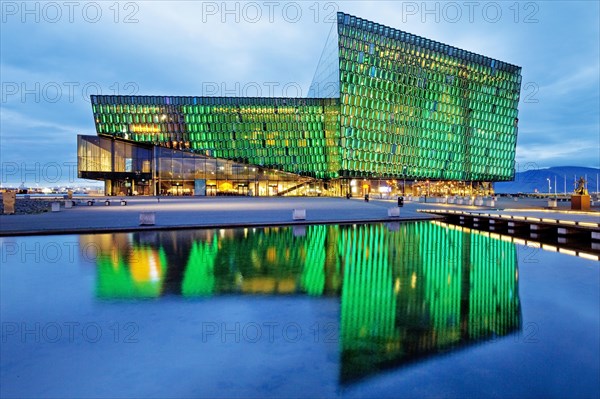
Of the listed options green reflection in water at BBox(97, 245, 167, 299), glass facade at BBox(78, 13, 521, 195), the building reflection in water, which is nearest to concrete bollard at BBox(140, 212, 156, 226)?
the building reflection in water

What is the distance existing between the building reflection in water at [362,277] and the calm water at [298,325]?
0.05 meters

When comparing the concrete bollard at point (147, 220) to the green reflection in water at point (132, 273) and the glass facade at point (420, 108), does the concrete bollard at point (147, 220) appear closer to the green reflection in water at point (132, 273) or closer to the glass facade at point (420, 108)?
the green reflection in water at point (132, 273)

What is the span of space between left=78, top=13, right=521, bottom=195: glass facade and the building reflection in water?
66146mm

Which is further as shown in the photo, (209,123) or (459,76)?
(459,76)

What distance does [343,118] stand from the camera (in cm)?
8144

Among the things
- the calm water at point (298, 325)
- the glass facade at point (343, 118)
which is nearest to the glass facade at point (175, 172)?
the glass facade at point (343, 118)

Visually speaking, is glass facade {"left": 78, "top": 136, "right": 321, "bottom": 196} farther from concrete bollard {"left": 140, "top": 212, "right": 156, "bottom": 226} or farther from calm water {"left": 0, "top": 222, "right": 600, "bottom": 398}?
calm water {"left": 0, "top": 222, "right": 600, "bottom": 398}

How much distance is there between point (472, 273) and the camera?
1115 cm

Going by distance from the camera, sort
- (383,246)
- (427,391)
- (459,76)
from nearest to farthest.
Result: 1. (427,391)
2. (383,246)
3. (459,76)

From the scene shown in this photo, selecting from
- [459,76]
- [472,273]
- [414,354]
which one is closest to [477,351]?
[414,354]

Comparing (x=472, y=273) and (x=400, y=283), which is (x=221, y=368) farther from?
(x=472, y=273)

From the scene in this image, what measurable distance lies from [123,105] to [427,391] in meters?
93.3

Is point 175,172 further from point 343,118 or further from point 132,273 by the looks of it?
point 132,273

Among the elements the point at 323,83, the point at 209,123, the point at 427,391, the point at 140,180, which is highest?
the point at 323,83
